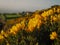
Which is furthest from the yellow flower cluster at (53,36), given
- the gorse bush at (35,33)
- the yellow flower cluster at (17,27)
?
the yellow flower cluster at (17,27)

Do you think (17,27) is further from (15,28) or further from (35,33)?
(35,33)

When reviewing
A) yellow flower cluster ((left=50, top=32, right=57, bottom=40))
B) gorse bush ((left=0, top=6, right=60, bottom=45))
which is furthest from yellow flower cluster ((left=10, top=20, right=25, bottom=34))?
yellow flower cluster ((left=50, top=32, right=57, bottom=40))

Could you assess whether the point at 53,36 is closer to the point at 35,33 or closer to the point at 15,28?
the point at 35,33

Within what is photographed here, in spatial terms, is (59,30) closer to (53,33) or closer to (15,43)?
(53,33)

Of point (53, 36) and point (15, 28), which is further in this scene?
point (15, 28)

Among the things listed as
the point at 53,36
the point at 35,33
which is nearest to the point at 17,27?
the point at 35,33

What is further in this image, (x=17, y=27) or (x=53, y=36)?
(x=17, y=27)

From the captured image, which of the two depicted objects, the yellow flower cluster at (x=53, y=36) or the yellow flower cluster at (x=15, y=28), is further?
the yellow flower cluster at (x=15, y=28)

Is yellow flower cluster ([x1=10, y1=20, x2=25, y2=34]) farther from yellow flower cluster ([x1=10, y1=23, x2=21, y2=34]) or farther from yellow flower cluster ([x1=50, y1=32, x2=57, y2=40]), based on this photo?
yellow flower cluster ([x1=50, y1=32, x2=57, y2=40])

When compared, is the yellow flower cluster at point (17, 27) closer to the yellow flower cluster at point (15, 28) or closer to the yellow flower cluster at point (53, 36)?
the yellow flower cluster at point (15, 28)

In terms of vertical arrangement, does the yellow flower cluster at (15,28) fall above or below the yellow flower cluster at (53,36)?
above

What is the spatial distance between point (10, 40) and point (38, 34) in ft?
1.12

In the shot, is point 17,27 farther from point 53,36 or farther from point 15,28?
point 53,36

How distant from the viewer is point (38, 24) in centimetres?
300
